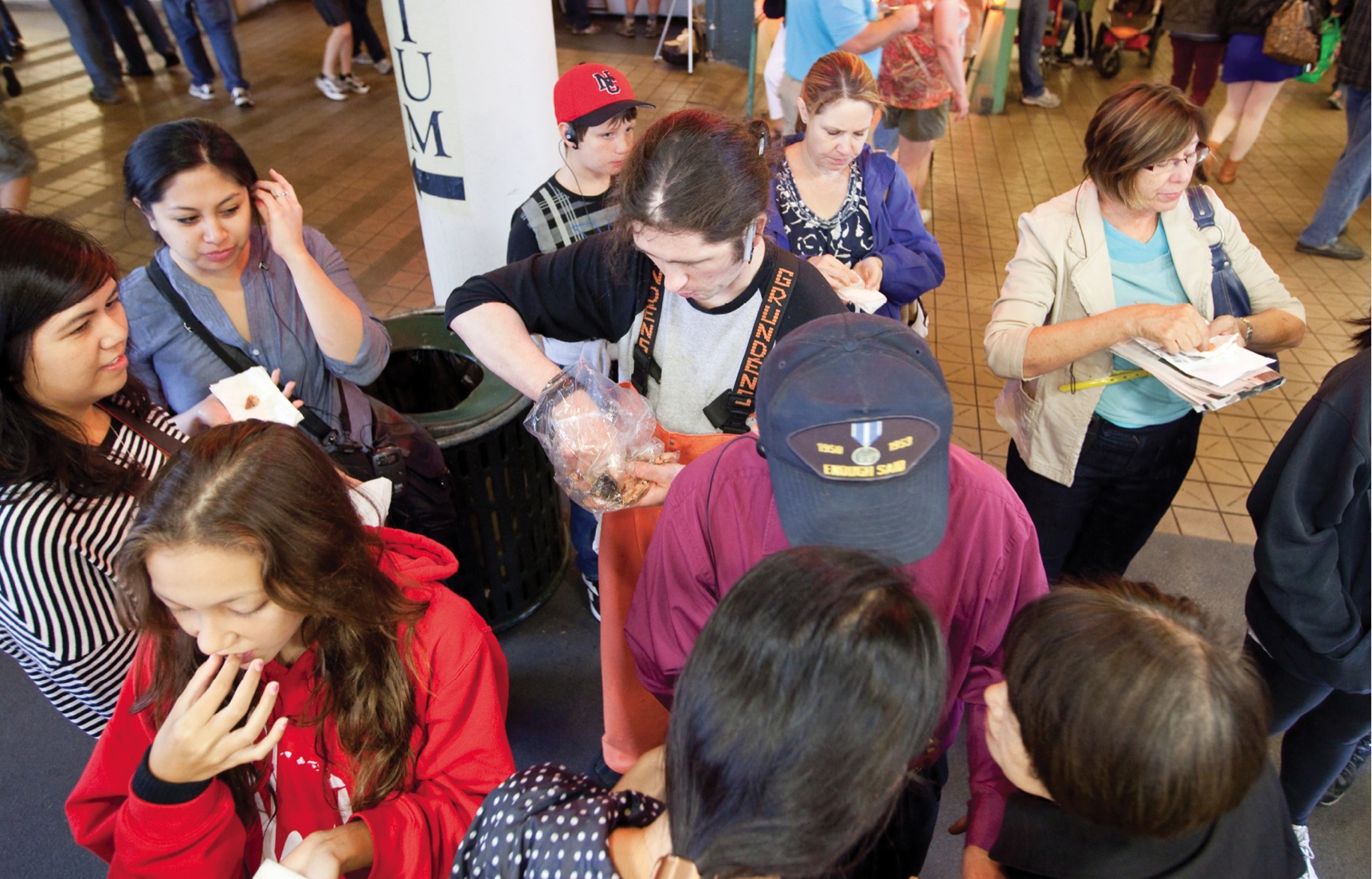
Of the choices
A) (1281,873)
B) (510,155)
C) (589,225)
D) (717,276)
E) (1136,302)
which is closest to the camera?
(1281,873)

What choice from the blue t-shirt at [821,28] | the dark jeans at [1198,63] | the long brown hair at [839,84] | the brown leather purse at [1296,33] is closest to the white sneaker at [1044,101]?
the dark jeans at [1198,63]

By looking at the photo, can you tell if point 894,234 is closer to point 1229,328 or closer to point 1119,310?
point 1119,310

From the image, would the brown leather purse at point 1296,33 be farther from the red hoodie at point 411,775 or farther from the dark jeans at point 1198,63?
the red hoodie at point 411,775

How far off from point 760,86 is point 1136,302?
6800 millimetres

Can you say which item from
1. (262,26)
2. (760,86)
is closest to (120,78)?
(262,26)

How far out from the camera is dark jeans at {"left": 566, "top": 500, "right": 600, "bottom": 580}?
109 inches

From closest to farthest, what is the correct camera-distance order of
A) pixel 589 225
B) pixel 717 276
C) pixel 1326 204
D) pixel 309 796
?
pixel 309 796 < pixel 717 276 < pixel 589 225 < pixel 1326 204

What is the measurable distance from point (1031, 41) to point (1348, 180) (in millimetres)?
3696

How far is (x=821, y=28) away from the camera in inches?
173

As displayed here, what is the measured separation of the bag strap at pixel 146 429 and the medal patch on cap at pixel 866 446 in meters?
1.48

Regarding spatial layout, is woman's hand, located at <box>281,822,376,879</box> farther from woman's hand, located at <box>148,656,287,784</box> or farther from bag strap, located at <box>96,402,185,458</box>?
bag strap, located at <box>96,402,185,458</box>

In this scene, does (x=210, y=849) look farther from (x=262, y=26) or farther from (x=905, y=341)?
(x=262, y=26)

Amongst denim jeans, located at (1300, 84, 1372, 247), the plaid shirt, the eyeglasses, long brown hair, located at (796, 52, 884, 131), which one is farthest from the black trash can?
denim jeans, located at (1300, 84, 1372, 247)

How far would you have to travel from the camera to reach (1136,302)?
89.7 inches
